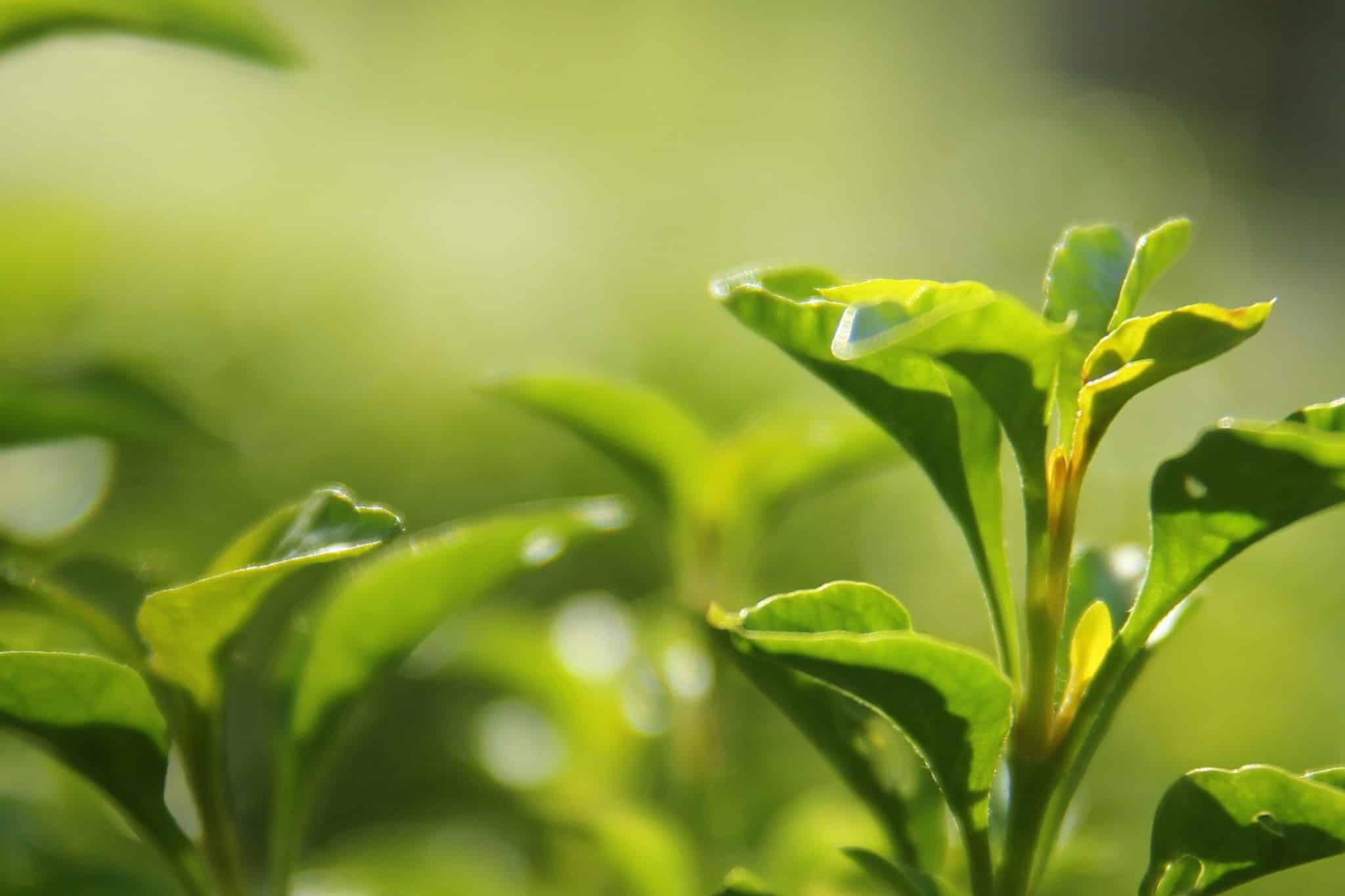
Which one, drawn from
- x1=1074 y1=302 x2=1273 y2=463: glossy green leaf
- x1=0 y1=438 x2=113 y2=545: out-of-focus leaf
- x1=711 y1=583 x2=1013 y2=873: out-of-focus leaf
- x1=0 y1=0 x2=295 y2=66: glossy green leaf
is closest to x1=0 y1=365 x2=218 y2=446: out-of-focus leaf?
x1=0 y1=0 x2=295 y2=66: glossy green leaf

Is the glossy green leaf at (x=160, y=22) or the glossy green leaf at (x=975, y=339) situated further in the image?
the glossy green leaf at (x=160, y=22)

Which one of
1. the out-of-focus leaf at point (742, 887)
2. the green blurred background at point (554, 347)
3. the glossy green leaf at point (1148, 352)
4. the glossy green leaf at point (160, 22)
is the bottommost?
the green blurred background at point (554, 347)

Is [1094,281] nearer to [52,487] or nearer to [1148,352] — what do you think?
[1148,352]

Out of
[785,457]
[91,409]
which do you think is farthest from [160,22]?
[785,457]

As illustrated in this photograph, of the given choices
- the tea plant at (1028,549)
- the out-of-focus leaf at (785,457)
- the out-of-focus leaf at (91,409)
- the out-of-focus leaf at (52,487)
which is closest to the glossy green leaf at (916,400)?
the tea plant at (1028,549)

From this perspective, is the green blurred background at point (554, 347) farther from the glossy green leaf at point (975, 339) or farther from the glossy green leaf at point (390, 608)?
the glossy green leaf at point (975, 339)

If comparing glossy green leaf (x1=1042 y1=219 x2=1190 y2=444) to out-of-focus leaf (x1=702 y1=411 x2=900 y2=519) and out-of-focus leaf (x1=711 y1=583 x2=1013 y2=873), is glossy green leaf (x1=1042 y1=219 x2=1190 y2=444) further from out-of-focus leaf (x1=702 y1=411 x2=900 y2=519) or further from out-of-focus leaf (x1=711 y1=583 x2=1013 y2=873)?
out-of-focus leaf (x1=702 y1=411 x2=900 y2=519)

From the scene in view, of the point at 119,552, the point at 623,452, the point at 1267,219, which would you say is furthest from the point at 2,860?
the point at 1267,219
